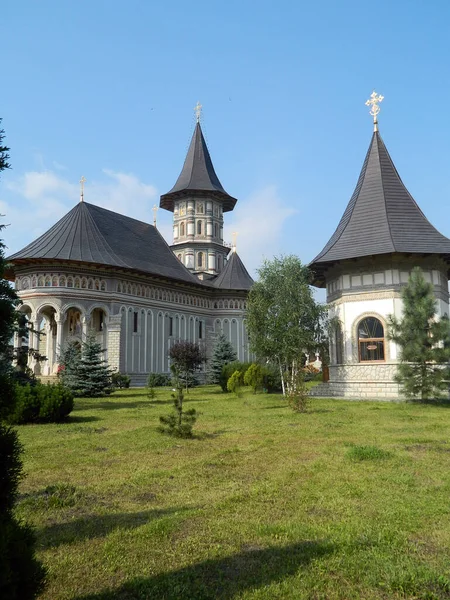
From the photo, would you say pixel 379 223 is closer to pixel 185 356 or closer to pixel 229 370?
pixel 229 370

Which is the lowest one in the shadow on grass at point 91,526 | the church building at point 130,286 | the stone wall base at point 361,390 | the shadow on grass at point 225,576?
the shadow on grass at point 225,576

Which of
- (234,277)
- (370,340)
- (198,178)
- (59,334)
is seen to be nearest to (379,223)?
(370,340)

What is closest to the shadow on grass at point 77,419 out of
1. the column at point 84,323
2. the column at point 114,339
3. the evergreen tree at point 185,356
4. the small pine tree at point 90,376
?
the small pine tree at point 90,376

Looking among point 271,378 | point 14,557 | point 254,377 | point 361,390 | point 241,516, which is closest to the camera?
point 14,557

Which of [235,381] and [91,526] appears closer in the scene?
[91,526]

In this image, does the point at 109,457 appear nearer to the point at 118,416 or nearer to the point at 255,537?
the point at 255,537

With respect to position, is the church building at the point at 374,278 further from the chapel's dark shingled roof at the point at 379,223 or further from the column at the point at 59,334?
the column at the point at 59,334

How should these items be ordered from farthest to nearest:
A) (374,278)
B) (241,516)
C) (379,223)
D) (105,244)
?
(105,244) → (379,223) → (374,278) → (241,516)

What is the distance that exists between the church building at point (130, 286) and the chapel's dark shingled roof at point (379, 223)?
15.4 metres

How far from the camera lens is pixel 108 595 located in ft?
11.4

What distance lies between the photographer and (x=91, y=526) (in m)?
4.85

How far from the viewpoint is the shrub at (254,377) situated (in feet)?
80.6

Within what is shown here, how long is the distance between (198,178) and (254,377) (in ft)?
104

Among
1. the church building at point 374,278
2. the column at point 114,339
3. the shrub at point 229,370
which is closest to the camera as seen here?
the church building at point 374,278
